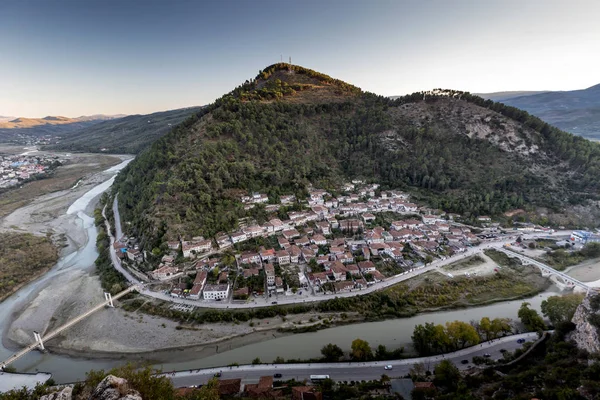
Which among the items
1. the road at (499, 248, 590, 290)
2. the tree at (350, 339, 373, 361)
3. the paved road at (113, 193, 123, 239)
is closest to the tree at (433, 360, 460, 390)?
the tree at (350, 339, 373, 361)

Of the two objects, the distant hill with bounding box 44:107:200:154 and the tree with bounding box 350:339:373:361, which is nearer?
the tree with bounding box 350:339:373:361

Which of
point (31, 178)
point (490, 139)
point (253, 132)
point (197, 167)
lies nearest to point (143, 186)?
point (197, 167)

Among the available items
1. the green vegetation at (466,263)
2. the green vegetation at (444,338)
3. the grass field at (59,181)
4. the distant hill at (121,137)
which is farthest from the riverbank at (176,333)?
the distant hill at (121,137)

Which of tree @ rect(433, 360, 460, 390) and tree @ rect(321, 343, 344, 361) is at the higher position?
tree @ rect(433, 360, 460, 390)

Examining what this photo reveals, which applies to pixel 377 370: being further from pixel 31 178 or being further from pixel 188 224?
pixel 31 178

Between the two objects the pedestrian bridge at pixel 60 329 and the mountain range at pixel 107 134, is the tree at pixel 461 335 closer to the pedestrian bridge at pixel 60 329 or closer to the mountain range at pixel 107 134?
the pedestrian bridge at pixel 60 329

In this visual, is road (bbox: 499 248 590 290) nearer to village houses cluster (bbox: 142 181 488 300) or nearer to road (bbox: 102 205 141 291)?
village houses cluster (bbox: 142 181 488 300)

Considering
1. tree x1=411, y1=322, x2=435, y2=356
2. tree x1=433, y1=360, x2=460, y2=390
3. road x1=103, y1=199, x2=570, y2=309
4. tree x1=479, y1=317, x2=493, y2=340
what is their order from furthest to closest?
road x1=103, y1=199, x2=570, y2=309 → tree x1=479, y1=317, x2=493, y2=340 → tree x1=411, y1=322, x2=435, y2=356 → tree x1=433, y1=360, x2=460, y2=390
